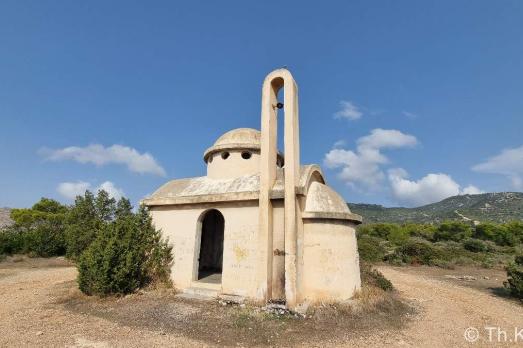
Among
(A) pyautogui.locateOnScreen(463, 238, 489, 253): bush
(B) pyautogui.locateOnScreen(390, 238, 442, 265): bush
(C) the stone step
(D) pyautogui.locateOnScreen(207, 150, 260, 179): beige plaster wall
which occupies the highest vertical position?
(D) pyautogui.locateOnScreen(207, 150, 260, 179): beige plaster wall

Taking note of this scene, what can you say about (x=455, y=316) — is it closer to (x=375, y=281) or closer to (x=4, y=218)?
(x=375, y=281)

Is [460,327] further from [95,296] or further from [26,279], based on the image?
[26,279]

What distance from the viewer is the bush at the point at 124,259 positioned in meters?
9.28

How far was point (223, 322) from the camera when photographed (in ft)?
24.5

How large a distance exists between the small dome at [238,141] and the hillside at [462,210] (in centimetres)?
6680

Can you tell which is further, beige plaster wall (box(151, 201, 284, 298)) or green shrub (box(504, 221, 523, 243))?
green shrub (box(504, 221, 523, 243))

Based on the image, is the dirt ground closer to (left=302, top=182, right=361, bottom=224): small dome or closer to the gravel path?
the gravel path

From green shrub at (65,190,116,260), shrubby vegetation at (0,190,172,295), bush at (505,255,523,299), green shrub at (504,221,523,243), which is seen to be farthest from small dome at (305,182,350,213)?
green shrub at (504,221,523,243)

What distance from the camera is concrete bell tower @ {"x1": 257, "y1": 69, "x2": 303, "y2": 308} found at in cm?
840

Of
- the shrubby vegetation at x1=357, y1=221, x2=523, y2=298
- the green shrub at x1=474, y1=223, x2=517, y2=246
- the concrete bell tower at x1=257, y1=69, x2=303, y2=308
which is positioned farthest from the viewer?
the green shrub at x1=474, y1=223, x2=517, y2=246

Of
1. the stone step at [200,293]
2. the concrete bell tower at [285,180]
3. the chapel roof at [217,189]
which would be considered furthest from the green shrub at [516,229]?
the stone step at [200,293]

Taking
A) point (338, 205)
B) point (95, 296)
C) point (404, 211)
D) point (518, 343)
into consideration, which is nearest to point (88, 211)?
point (95, 296)

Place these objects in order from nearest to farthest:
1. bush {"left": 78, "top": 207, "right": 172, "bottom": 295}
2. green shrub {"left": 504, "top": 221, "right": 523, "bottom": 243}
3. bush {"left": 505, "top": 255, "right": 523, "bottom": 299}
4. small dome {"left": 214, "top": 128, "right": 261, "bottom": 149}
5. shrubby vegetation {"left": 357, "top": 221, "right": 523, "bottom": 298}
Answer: bush {"left": 78, "top": 207, "right": 172, "bottom": 295}, bush {"left": 505, "top": 255, "right": 523, "bottom": 299}, small dome {"left": 214, "top": 128, "right": 261, "bottom": 149}, shrubby vegetation {"left": 357, "top": 221, "right": 523, "bottom": 298}, green shrub {"left": 504, "top": 221, "right": 523, "bottom": 243}

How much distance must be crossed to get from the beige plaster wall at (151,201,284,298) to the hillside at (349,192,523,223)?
68.7m
